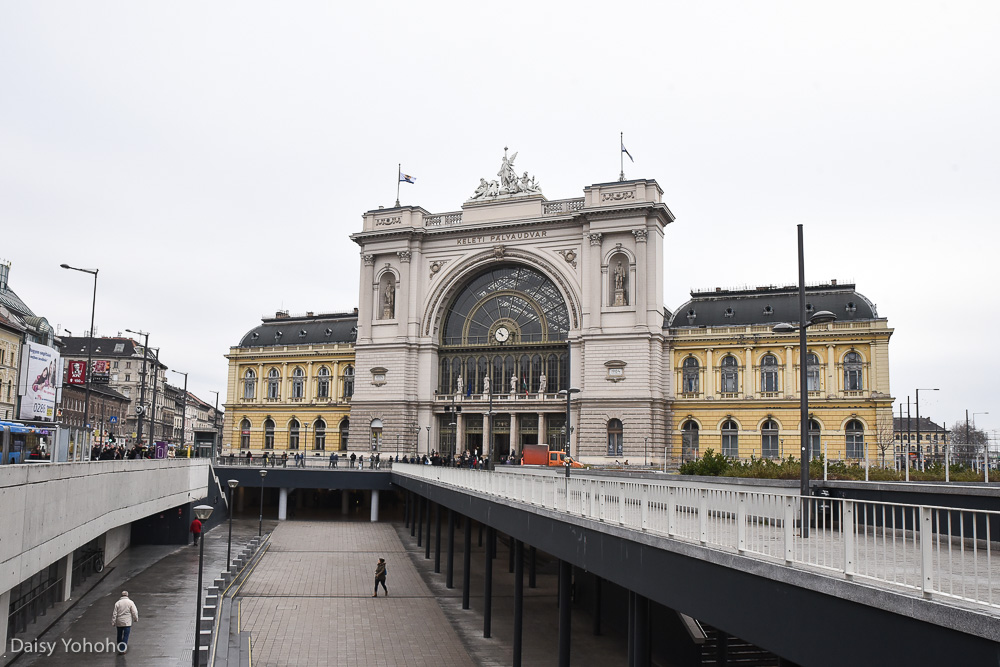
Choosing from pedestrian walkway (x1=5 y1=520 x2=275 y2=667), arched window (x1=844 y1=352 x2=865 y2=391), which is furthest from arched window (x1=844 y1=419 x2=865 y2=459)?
pedestrian walkway (x1=5 y1=520 x2=275 y2=667)

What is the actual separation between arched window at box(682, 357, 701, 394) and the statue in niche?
1049 inches

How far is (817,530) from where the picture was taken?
1138cm

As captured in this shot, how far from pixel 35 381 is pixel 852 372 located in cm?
6345

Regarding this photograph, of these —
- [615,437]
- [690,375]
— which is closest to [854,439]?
[690,375]

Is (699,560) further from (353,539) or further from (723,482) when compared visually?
(353,539)

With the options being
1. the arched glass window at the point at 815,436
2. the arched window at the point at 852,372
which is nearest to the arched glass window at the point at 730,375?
the arched glass window at the point at 815,436

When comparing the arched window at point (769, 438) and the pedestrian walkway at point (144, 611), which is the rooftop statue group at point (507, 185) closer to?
the arched window at point (769, 438)

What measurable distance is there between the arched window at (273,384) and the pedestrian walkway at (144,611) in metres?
41.6

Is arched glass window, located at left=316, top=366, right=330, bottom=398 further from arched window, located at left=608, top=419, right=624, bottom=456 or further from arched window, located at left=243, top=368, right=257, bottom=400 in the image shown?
arched window, located at left=608, top=419, right=624, bottom=456

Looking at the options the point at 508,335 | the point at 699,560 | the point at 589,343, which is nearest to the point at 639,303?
the point at 589,343

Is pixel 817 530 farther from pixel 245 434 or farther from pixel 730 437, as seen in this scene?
pixel 245 434

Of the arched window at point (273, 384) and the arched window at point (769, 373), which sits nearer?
the arched window at point (769, 373)

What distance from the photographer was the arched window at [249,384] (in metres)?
91.1

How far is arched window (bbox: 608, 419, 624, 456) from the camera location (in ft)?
220
